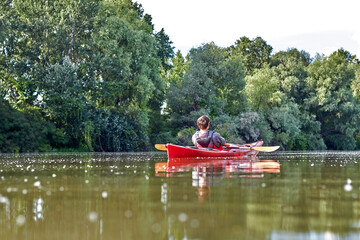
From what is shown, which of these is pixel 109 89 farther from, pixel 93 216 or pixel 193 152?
pixel 93 216

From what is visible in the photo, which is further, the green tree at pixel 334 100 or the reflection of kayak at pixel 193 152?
the green tree at pixel 334 100

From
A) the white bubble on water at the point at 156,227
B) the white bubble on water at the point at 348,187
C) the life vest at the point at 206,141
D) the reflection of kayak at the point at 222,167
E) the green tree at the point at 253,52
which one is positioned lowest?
the white bubble on water at the point at 156,227

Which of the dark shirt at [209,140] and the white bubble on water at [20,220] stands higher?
the dark shirt at [209,140]

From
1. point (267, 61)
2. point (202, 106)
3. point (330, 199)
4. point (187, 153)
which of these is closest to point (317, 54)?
point (267, 61)

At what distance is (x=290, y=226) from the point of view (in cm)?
496

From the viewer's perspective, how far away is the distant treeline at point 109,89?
44.6 meters

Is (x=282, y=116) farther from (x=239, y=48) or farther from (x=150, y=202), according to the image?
(x=150, y=202)

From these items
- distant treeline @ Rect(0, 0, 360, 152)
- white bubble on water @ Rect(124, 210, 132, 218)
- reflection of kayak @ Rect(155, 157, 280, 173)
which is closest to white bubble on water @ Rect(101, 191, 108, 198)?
white bubble on water @ Rect(124, 210, 132, 218)

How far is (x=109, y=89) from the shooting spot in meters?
48.1

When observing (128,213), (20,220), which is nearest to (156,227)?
(128,213)

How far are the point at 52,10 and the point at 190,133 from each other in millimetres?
17461

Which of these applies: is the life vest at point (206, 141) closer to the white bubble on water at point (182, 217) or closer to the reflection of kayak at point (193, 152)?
the reflection of kayak at point (193, 152)

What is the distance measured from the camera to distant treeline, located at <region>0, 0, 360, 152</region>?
4462cm

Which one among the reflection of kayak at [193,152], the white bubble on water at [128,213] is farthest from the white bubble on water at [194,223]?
the reflection of kayak at [193,152]
